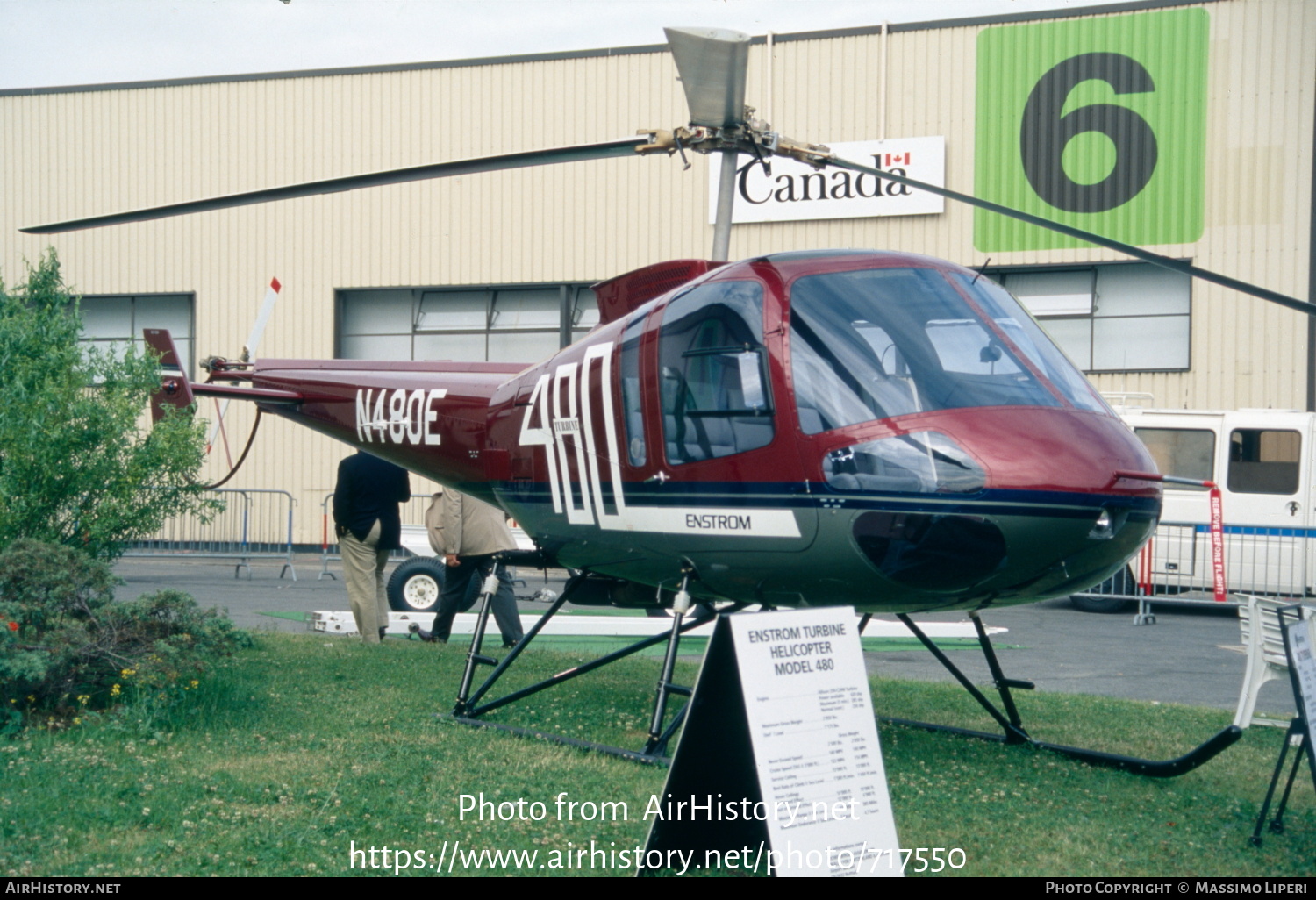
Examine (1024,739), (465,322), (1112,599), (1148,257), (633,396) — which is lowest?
(1112,599)

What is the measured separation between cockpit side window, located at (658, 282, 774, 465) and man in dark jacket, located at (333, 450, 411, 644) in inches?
187

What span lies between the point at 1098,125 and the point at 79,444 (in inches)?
685

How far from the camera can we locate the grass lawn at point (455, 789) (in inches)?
163

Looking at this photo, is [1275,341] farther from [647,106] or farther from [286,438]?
[286,438]

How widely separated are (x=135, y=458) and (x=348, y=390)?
1470 millimetres

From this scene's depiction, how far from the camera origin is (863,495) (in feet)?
15.6

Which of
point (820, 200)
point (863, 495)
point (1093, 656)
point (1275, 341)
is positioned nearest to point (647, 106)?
point (820, 200)

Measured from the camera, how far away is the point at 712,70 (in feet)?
16.6

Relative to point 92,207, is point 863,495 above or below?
below

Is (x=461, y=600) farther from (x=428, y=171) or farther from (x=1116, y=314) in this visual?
(x=1116, y=314)

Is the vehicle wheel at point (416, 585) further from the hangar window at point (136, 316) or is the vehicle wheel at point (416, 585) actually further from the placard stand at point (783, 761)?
the hangar window at point (136, 316)

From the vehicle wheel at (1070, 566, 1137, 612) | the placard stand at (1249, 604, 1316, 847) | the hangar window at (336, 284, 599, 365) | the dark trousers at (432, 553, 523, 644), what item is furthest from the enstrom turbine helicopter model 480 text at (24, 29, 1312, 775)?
the hangar window at (336, 284, 599, 365)

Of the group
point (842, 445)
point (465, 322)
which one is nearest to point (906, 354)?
point (842, 445)

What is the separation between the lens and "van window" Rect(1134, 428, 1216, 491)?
1484 cm
